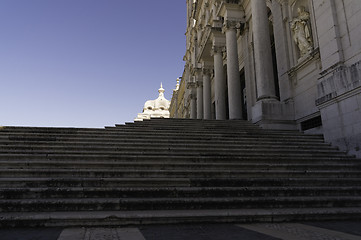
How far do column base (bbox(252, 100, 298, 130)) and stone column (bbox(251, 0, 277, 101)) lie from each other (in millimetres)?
509

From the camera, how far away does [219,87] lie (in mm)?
18844

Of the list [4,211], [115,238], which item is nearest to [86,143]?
[4,211]

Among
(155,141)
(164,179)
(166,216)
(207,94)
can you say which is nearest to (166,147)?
(155,141)

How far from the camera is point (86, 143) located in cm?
767

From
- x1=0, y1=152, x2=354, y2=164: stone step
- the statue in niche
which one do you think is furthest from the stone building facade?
x1=0, y1=152, x2=354, y2=164: stone step

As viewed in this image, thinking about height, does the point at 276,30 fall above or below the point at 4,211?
above

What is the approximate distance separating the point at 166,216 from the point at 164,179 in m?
1.44

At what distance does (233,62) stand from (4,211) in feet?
46.3

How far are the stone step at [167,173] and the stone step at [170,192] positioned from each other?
0.78 meters

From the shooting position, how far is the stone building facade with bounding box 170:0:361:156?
8.45 meters

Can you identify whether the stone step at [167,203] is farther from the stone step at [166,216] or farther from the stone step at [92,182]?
the stone step at [92,182]

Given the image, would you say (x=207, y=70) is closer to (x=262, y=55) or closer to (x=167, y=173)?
(x=262, y=55)

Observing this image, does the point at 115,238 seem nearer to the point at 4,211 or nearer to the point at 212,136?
the point at 4,211

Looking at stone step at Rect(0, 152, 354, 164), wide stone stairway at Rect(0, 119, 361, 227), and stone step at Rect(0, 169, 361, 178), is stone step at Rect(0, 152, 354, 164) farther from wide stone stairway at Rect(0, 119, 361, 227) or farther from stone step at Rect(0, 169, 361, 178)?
stone step at Rect(0, 169, 361, 178)
